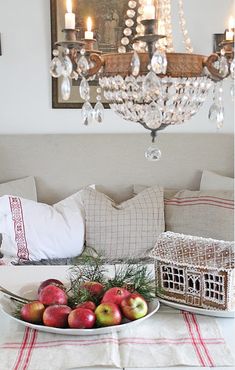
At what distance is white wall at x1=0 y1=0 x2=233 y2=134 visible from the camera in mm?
3012

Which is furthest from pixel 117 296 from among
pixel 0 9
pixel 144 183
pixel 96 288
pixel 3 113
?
pixel 0 9

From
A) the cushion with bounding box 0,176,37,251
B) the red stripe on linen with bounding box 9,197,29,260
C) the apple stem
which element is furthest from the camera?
the cushion with bounding box 0,176,37,251

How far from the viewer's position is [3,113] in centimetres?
309

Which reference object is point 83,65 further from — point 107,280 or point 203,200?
point 203,200

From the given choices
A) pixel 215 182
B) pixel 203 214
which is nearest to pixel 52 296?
pixel 203 214

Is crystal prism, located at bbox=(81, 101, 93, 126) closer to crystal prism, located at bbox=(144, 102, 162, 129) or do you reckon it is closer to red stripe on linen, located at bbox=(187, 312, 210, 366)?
crystal prism, located at bbox=(144, 102, 162, 129)

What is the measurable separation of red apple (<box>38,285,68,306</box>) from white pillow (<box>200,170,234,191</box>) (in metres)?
1.61

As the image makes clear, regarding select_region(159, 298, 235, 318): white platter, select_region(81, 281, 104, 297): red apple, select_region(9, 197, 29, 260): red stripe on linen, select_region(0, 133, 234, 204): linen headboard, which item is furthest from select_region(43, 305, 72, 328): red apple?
select_region(0, 133, 234, 204): linen headboard

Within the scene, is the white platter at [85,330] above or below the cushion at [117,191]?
below

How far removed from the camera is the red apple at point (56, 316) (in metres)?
1.46

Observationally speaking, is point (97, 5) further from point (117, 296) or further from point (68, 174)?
point (117, 296)

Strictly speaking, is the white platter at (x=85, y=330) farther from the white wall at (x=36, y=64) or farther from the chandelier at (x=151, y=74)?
the white wall at (x=36, y=64)

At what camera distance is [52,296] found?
4.99 feet

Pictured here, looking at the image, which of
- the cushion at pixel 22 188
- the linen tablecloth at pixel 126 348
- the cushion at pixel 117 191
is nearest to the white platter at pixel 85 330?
the linen tablecloth at pixel 126 348
